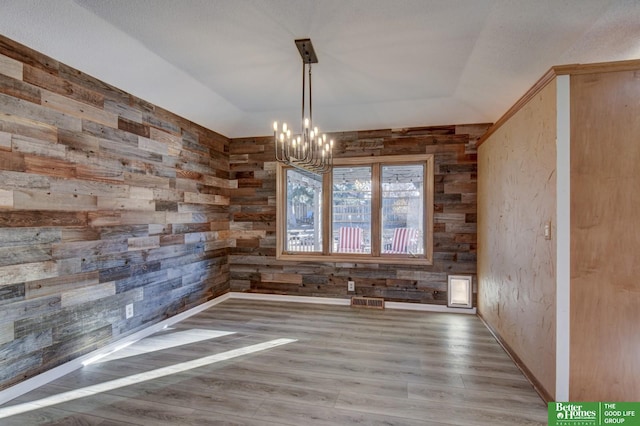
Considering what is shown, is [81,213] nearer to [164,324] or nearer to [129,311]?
[129,311]

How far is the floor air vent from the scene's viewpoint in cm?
406

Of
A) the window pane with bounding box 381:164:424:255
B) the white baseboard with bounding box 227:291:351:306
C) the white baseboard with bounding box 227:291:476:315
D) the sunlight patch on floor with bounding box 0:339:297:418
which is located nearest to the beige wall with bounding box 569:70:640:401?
the white baseboard with bounding box 227:291:476:315

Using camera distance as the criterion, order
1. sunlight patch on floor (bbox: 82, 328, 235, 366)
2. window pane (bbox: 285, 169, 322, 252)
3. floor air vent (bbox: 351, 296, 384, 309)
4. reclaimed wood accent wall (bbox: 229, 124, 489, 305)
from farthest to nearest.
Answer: window pane (bbox: 285, 169, 322, 252) < floor air vent (bbox: 351, 296, 384, 309) < reclaimed wood accent wall (bbox: 229, 124, 489, 305) < sunlight patch on floor (bbox: 82, 328, 235, 366)

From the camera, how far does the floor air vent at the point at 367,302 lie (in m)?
4.06

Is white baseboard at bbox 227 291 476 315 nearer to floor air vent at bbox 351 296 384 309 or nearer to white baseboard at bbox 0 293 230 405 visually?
floor air vent at bbox 351 296 384 309

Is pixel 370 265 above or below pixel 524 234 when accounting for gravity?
below

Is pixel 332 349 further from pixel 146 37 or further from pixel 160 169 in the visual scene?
pixel 146 37

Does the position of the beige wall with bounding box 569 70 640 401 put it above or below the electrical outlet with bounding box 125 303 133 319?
above

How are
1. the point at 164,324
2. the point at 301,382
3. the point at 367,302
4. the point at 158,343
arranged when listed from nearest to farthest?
the point at 301,382
the point at 158,343
the point at 164,324
the point at 367,302

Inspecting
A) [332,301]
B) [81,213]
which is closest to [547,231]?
[332,301]

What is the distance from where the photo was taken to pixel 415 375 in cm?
236

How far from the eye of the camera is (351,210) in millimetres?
4391

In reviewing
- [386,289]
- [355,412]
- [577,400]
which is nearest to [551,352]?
[577,400]

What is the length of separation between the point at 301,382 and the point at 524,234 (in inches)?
88.7
